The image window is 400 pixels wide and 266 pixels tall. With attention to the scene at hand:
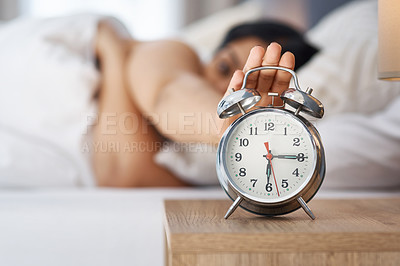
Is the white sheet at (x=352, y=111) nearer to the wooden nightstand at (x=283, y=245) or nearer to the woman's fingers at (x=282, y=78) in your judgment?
the woman's fingers at (x=282, y=78)

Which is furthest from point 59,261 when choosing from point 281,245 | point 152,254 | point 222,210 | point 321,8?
point 321,8

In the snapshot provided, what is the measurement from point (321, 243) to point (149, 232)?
53 cm

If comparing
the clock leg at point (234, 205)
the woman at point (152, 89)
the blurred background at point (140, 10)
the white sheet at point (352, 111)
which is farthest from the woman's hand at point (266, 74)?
the blurred background at point (140, 10)

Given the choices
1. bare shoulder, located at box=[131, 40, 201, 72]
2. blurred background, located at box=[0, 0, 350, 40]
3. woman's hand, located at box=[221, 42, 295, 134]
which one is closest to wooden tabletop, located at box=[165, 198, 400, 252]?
woman's hand, located at box=[221, 42, 295, 134]

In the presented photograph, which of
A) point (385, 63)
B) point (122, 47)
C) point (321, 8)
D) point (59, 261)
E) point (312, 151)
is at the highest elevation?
point (321, 8)

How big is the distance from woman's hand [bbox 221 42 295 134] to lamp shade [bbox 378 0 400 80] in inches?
5.7

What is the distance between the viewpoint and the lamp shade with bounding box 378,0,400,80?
767mm

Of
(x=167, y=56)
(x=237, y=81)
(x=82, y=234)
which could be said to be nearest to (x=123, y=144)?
(x=167, y=56)

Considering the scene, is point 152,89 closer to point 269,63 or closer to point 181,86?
point 181,86

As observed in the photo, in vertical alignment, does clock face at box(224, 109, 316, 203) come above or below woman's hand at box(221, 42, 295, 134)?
below

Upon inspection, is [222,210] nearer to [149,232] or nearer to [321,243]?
[321,243]

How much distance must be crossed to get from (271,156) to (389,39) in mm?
254

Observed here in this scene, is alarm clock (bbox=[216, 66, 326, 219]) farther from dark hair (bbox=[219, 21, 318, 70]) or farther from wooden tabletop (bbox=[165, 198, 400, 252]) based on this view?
dark hair (bbox=[219, 21, 318, 70])

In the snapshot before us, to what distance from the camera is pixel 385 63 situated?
784mm
